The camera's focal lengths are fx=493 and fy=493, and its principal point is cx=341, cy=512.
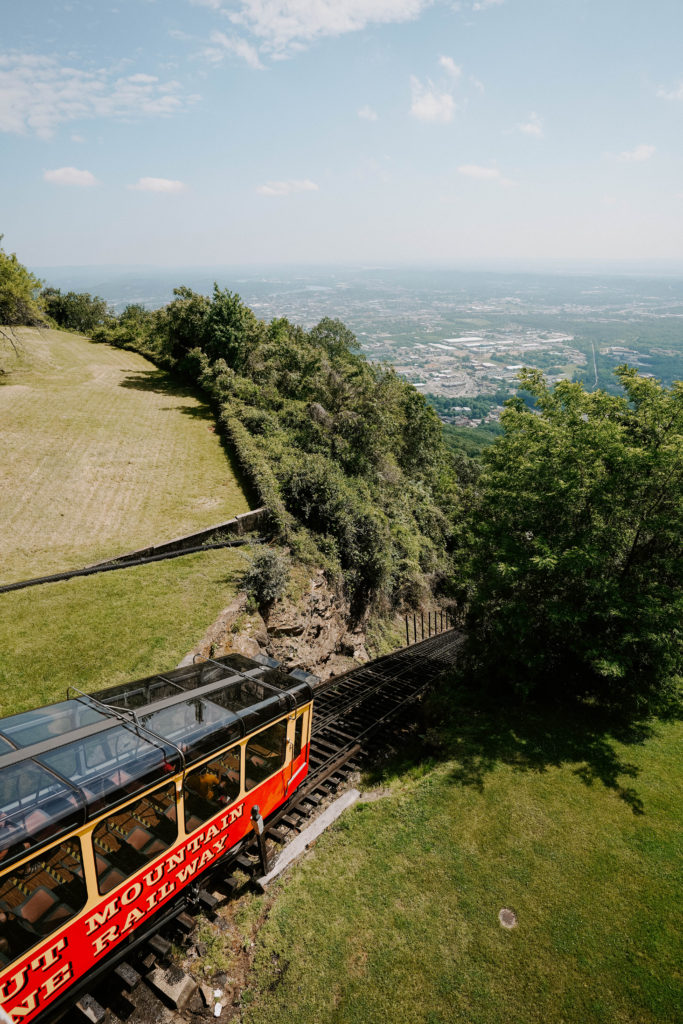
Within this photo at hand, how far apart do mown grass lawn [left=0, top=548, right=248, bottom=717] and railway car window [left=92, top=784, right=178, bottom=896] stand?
573 centimetres

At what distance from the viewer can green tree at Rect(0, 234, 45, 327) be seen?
1140 inches

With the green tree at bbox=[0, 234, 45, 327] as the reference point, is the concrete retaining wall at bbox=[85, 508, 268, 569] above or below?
below

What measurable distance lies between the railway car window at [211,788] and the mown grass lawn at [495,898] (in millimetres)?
2695

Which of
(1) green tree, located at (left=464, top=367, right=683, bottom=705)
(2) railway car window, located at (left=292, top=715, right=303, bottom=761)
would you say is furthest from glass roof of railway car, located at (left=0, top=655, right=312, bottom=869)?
(1) green tree, located at (left=464, top=367, right=683, bottom=705)

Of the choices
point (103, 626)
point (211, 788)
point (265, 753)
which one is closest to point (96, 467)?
point (103, 626)

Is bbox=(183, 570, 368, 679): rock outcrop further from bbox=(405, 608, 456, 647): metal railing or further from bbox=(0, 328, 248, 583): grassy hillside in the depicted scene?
bbox=(0, 328, 248, 583): grassy hillside

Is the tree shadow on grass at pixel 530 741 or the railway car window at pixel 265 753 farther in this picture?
the tree shadow on grass at pixel 530 741

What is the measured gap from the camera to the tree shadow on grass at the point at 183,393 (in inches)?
1065

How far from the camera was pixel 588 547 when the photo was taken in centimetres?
1277

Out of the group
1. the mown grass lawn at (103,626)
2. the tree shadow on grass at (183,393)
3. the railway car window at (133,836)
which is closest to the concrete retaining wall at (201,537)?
the mown grass lawn at (103,626)

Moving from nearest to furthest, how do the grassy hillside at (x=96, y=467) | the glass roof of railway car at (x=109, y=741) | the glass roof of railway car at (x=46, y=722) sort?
the glass roof of railway car at (x=109, y=741), the glass roof of railway car at (x=46, y=722), the grassy hillside at (x=96, y=467)

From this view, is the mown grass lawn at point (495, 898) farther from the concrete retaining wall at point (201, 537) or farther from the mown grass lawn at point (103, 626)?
the concrete retaining wall at point (201, 537)

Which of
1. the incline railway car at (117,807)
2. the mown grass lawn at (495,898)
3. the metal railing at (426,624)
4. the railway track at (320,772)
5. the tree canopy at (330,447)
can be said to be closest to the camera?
the incline railway car at (117,807)

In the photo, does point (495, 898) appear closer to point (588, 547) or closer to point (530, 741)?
point (530, 741)
